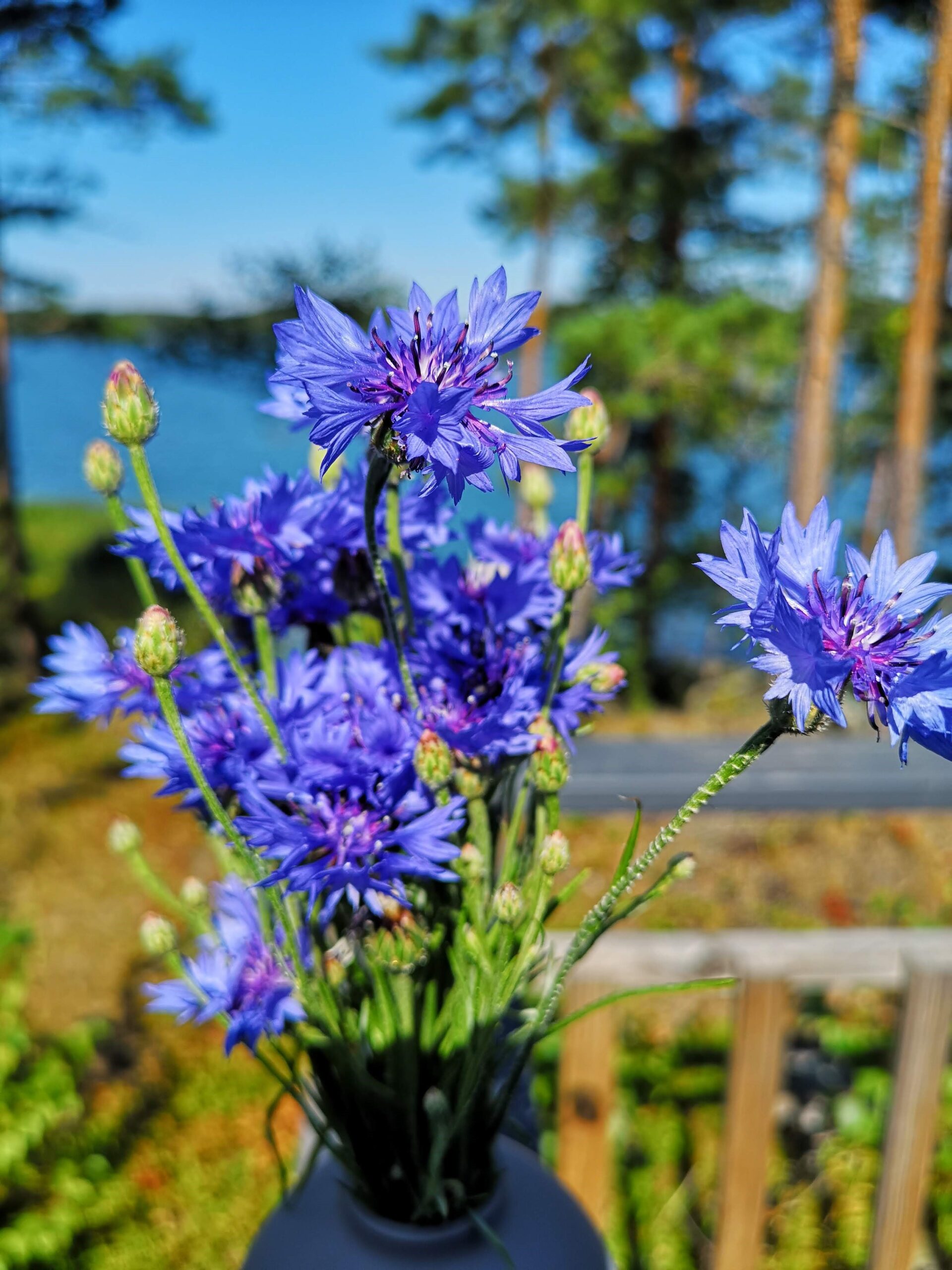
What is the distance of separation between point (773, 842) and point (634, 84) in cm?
419

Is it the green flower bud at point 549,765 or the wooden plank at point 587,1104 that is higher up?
the green flower bud at point 549,765

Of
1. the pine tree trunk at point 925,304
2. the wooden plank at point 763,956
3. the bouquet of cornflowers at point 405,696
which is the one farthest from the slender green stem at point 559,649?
the pine tree trunk at point 925,304

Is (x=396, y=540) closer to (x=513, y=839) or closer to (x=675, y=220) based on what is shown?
(x=513, y=839)

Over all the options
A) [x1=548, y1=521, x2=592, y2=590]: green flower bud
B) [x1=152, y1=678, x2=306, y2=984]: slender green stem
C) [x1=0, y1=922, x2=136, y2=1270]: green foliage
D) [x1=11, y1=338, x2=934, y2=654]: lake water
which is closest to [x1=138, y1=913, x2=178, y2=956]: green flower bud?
[x1=152, y1=678, x2=306, y2=984]: slender green stem

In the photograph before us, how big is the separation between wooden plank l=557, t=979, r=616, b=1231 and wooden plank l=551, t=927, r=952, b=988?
46mm

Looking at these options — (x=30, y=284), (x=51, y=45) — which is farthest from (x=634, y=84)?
(x=30, y=284)

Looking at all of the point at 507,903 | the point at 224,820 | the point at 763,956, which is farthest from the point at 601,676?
the point at 763,956

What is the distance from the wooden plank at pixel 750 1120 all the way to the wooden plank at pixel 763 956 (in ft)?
0.12

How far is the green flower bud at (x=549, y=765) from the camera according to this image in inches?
21.0

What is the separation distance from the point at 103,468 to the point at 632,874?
39 cm

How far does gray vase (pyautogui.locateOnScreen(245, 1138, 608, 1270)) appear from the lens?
1.99 ft

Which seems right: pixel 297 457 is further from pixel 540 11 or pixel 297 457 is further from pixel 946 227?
pixel 540 11

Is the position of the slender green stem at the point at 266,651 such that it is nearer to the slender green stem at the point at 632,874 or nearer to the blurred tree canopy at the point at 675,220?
the slender green stem at the point at 632,874

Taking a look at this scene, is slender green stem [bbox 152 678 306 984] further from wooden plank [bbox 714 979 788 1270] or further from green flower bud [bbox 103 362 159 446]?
wooden plank [bbox 714 979 788 1270]
